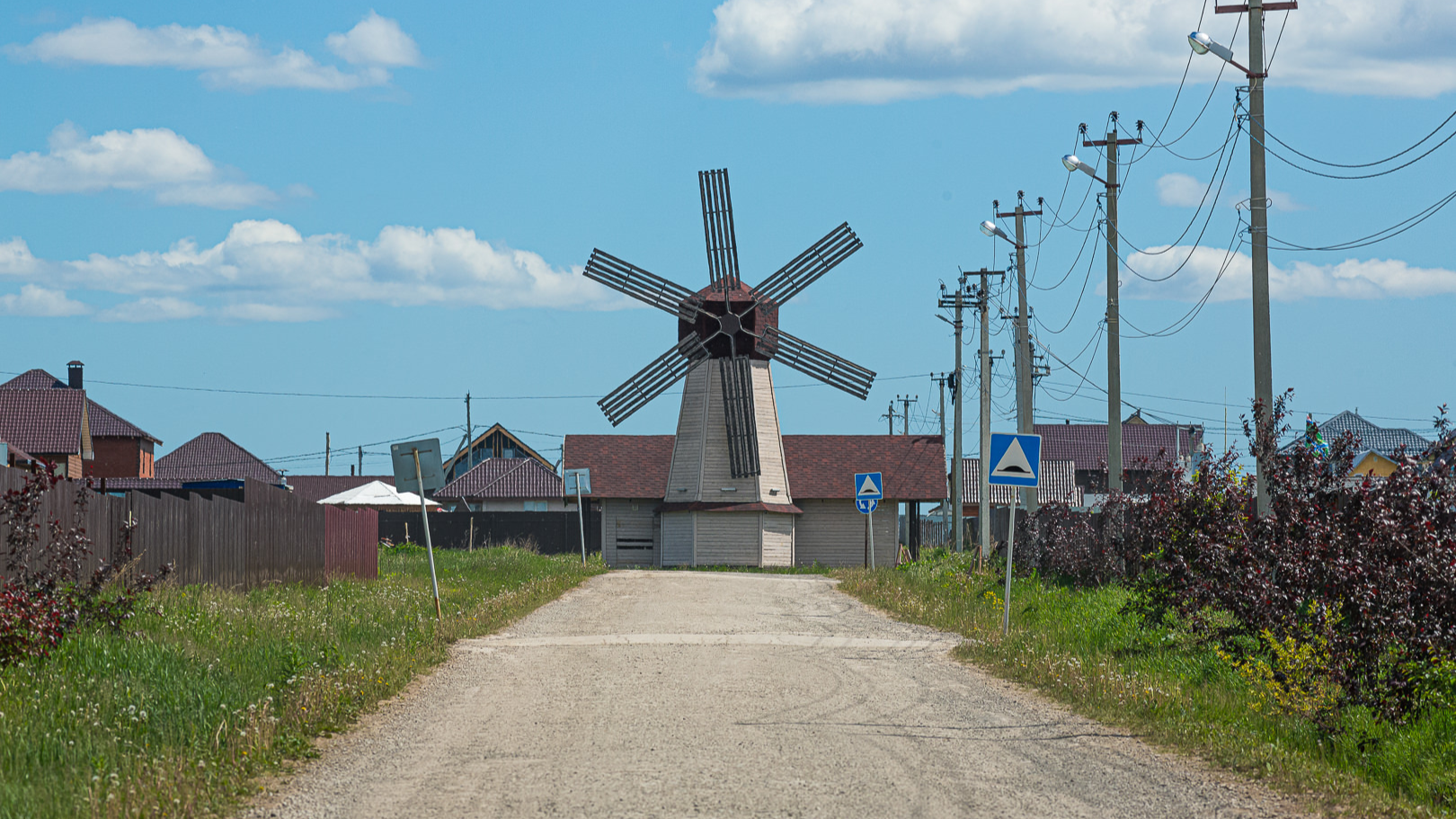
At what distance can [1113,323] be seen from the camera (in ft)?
92.2

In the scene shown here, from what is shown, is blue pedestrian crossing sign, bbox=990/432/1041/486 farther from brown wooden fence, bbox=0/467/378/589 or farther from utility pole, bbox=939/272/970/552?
utility pole, bbox=939/272/970/552

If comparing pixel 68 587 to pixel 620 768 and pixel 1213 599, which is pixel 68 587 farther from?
pixel 1213 599

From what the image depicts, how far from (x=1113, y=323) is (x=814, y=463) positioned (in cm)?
2692

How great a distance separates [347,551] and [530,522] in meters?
27.4

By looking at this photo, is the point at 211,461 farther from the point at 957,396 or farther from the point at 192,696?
the point at 192,696

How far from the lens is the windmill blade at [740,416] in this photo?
149 feet

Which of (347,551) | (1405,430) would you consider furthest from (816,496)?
(1405,430)

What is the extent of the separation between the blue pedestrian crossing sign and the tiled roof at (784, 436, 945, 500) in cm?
3365

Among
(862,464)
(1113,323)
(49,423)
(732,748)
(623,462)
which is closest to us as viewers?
(732,748)

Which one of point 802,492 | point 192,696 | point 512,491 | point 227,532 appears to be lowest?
point 192,696

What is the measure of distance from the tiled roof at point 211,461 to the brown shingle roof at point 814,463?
3842 cm

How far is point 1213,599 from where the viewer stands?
12.6 metres

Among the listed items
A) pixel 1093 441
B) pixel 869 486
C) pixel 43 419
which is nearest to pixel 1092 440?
pixel 1093 441

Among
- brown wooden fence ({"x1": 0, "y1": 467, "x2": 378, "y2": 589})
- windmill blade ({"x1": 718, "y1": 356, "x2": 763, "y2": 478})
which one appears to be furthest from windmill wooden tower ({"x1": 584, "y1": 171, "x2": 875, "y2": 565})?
brown wooden fence ({"x1": 0, "y1": 467, "x2": 378, "y2": 589})
